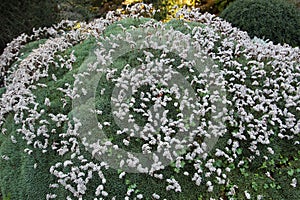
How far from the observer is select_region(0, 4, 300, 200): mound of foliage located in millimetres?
3211

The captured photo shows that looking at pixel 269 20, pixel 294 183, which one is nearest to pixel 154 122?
pixel 294 183

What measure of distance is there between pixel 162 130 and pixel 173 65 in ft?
2.74

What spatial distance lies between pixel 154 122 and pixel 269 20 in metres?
3.86

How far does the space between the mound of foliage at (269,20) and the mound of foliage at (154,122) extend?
84.5 inches

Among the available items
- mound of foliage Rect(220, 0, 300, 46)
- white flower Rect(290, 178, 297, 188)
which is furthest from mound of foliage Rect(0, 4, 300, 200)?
mound of foliage Rect(220, 0, 300, 46)

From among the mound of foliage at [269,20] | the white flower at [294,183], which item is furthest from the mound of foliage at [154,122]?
the mound of foliage at [269,20]

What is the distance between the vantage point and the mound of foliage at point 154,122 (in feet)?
10.5

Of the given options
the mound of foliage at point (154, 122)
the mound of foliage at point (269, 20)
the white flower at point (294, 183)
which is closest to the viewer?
the mound of foliage at point (154, 122)

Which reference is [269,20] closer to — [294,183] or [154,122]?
[294,183]

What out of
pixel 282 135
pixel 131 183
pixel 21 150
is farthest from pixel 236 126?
pixel 21 150

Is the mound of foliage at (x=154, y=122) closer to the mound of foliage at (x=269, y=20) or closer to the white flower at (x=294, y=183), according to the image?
the white flower at (x=294, y=183)

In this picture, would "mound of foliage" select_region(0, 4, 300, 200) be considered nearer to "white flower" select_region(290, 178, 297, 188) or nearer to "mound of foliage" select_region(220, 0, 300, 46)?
"white flower" select_region(290, 178, 297, 188)

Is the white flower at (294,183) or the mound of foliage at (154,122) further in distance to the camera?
the white flower at (294,183)

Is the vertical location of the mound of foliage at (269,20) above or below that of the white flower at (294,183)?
above
